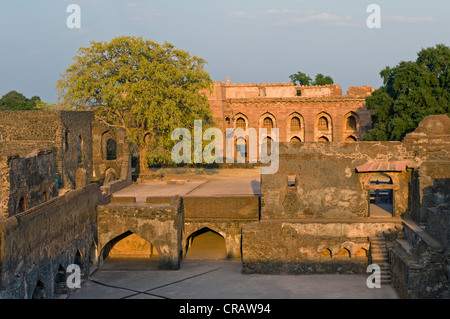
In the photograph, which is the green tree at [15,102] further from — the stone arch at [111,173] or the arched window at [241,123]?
the stone arch at [111,173]

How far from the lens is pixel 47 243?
14.9 metres

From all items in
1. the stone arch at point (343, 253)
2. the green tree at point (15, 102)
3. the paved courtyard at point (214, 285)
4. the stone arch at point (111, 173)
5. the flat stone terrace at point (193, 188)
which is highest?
the green tree at point (15, 102)

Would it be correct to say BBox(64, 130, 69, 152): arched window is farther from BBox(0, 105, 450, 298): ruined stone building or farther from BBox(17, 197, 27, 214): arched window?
BBox(17, 197, 27, 214): arched window

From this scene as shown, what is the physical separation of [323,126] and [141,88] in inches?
794

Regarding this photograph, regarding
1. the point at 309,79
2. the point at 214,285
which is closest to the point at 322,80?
the point at 309,79

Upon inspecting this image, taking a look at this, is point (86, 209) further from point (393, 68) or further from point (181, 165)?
point (393, 68)

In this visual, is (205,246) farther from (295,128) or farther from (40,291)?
(295,128)

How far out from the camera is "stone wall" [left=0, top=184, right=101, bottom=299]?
1242 cm

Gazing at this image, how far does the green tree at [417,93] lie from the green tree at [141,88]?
10.7 metres

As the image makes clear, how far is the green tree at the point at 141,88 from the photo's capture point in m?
27.9

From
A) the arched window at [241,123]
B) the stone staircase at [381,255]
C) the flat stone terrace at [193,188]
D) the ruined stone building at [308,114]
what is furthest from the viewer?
the arched window at [241,123]

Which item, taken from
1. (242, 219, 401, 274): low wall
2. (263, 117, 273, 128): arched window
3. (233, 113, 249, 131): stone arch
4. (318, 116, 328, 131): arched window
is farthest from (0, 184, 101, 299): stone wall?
(318, 116, 328, 131): arched window

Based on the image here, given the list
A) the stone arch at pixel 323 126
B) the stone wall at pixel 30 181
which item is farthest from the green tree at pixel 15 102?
the stone wall at pixel 30 181
